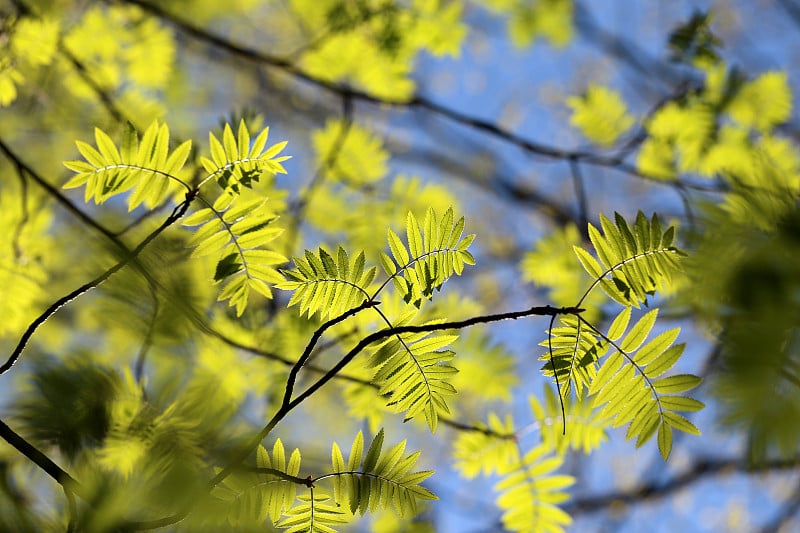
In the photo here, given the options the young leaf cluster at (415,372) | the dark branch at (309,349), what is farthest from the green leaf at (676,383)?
the dark branch at (309,349)

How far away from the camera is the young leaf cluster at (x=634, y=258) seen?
932mm

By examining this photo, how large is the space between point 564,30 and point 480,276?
9.76 ft

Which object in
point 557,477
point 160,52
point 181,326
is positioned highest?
point 160,52

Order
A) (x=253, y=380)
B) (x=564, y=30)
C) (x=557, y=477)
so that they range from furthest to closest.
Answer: (x=564, y=30), (x=253, y=380), (x=557, y=477)

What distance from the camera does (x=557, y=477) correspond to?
56.5 inches

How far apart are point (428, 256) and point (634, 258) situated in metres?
0.33

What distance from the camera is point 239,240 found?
1.04m

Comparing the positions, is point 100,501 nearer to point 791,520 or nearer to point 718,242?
point 718,242

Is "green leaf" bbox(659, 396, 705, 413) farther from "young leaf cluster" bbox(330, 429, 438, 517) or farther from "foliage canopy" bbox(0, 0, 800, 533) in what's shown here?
"young leaf cluster" bbox(330, 429, 438, 517)

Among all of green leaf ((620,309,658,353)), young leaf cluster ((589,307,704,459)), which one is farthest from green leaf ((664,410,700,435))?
green leaf ((620,309,658,353))

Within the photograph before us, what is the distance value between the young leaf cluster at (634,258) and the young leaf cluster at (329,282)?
1.16ft

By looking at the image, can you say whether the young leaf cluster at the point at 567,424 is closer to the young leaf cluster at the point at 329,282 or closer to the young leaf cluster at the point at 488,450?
the young leaf cluster at the point at 488,450

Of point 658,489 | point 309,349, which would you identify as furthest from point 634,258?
point 658,489

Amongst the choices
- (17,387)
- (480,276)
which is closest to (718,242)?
(17,387)
